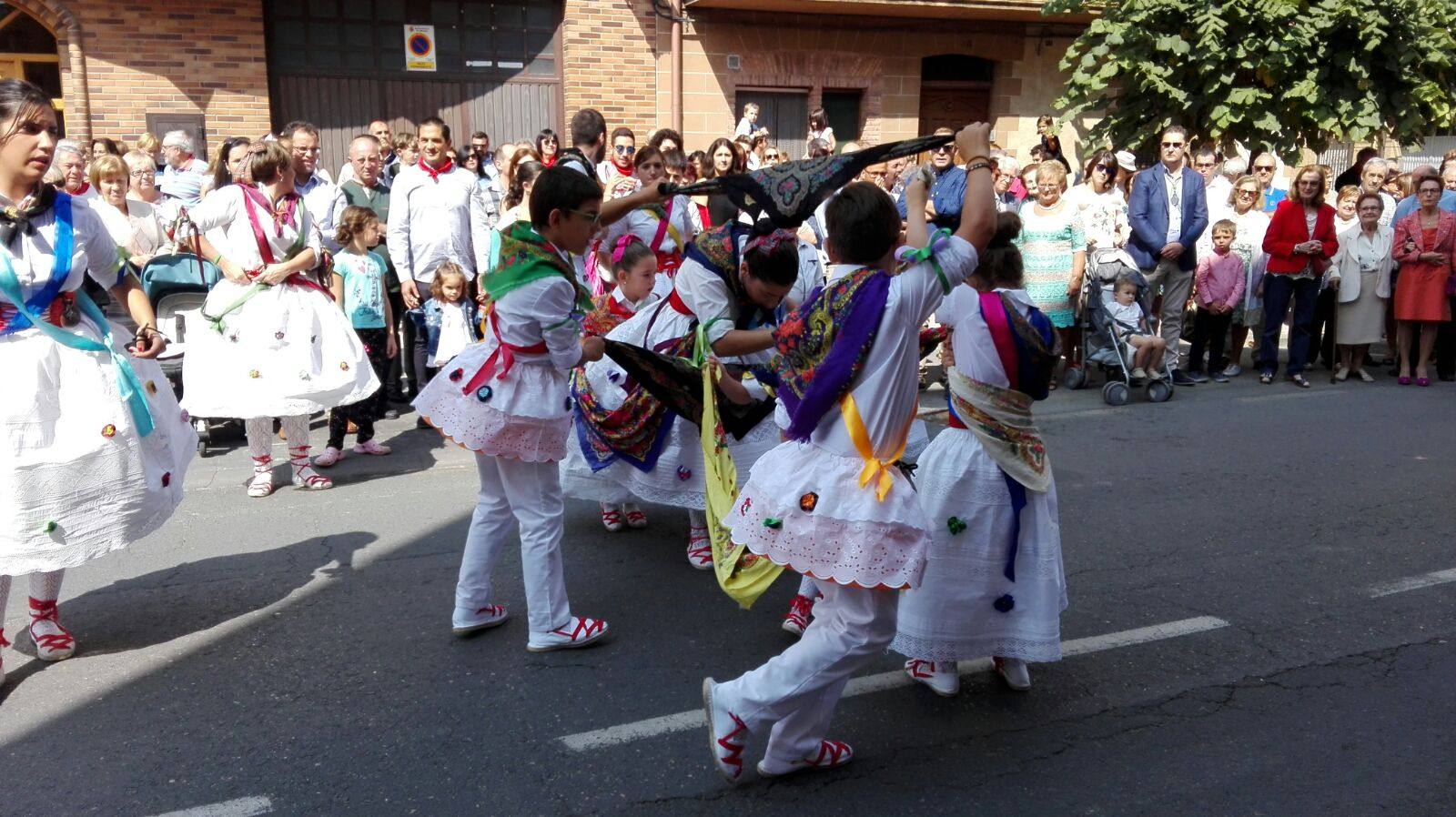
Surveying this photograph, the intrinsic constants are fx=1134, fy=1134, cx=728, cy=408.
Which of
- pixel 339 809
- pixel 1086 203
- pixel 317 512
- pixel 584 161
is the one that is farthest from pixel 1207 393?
pixel 339 809

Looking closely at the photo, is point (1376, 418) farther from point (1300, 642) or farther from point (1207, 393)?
point (1300, 642)

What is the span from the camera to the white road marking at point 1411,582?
5121 mm

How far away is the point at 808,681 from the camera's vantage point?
3256mm

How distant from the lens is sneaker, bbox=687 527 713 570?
5340mm

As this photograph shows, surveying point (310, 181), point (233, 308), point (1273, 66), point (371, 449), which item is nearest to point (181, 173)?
point (310, 181)

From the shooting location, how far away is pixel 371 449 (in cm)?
771

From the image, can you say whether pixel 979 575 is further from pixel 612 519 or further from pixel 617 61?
pixel 617 61

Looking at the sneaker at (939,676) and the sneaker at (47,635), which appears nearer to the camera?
the sneaker at (939,676)

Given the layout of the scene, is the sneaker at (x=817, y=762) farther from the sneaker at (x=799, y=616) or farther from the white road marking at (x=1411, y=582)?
the white road marking at (x=1411, y=582)

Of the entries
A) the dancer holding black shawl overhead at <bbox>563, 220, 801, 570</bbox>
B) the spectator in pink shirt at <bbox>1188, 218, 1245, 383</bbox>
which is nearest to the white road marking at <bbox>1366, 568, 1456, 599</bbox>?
the dancer holding black shawl overhead at <bbox>563, 220, 801, 570</bbox>

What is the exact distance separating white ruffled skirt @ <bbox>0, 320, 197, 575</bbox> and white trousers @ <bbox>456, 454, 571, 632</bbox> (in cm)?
121

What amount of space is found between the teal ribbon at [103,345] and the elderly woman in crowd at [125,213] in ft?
14.1

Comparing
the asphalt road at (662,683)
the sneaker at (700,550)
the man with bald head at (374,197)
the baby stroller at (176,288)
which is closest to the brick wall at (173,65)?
the man with bald head at (374,197)

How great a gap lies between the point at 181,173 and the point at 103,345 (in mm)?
7284
